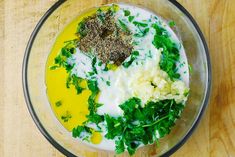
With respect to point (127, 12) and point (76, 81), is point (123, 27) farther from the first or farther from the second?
point (76, 81)

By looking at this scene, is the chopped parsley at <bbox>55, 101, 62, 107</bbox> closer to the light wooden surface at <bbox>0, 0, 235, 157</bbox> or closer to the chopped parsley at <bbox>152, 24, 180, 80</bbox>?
the light wooden surface at <bbox>0, 0, 235, 157</bbox>

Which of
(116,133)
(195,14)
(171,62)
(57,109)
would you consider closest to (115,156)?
(116,133)

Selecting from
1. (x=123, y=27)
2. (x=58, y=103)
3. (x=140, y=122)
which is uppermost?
(x=123, y=27)

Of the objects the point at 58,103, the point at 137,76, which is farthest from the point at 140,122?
the point at 58,103

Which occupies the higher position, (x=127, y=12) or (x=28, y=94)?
(x=127, y=12)

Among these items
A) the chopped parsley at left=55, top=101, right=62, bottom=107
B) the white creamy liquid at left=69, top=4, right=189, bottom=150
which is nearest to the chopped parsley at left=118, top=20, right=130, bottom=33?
the white creamy liquid at left=69, top=4, right=189, bottom=150
